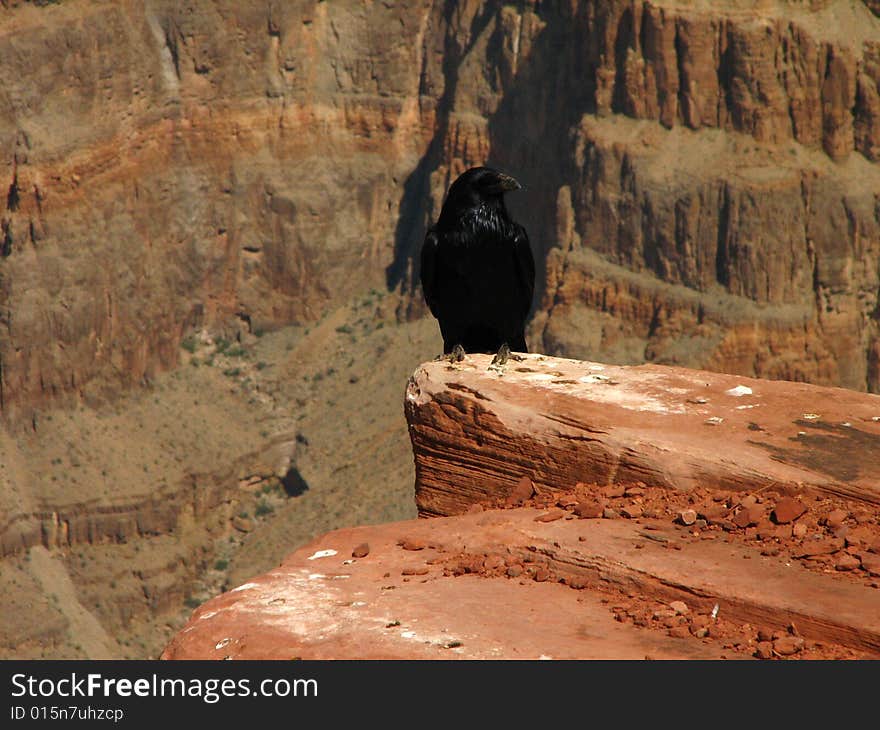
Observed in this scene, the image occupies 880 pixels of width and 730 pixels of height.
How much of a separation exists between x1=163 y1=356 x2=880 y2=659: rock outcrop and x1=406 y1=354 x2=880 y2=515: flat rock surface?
0.07 ft

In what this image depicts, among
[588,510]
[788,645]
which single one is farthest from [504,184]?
[788,645]

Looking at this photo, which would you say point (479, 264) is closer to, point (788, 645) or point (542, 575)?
point (542, 575)

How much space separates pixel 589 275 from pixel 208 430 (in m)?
21.6

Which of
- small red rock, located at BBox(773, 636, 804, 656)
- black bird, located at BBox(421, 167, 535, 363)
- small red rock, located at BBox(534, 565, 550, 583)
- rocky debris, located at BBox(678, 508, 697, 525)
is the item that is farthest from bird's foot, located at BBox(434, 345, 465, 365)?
small red rock, located at BBox(773, 636, 804, 656)

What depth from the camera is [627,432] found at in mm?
12781

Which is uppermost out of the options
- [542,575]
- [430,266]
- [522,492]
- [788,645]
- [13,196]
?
[430,266]

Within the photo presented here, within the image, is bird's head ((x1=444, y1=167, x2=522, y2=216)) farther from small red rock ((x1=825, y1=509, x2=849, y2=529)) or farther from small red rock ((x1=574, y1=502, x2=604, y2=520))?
small red rock ((x1=825, y1=509, x2=849, y2=529))

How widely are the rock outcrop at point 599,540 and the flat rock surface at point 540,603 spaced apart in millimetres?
19

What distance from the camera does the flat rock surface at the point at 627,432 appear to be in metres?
12.0

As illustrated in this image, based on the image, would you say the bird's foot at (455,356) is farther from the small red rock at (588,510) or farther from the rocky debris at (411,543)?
the rocky debris at (411,543)

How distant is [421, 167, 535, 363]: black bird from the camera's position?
654 inches

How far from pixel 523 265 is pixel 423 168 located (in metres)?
67.6

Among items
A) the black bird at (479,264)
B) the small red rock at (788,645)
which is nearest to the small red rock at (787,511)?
the small red rock at (788,645)

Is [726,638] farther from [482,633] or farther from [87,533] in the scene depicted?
[87,533]
